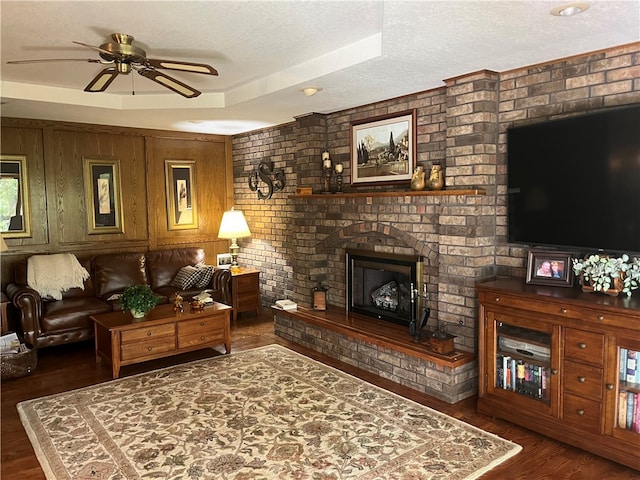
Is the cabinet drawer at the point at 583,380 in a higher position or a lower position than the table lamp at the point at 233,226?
lower

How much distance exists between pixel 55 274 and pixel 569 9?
16.8 feet

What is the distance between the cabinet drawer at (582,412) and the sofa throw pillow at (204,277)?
4.17 meters

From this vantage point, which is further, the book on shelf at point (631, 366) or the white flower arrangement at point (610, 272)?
the white flower arrangement at point (610, 272)

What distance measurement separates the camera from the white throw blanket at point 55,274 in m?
4.98

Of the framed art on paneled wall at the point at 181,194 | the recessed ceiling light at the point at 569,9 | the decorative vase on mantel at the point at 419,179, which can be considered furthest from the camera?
the framed art on paneled wall at the point at 181,194

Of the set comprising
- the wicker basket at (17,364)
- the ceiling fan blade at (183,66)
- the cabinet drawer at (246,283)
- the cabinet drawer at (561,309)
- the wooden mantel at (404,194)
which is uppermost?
the ceiling fan blade at (183,66)

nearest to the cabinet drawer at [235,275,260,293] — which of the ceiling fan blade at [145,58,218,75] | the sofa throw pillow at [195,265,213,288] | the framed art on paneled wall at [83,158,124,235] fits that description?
the sofa throw pillow at [195,265,213,288]

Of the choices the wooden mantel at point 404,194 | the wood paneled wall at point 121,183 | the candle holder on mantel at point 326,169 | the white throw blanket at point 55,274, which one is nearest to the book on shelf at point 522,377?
the wooden mantel at point 404,194

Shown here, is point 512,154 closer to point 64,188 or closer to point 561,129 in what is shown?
point 561,129

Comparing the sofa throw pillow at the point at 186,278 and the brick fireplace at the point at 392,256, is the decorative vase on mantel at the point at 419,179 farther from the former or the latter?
the sofa throw pillow at the point at 186,278

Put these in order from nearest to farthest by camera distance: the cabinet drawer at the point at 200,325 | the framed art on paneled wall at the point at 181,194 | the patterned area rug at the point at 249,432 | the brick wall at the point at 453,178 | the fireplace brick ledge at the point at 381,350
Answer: the patterned area rug at the point at 249,432, the brick wall at the point at 453,178, the fireplace brick ledge at the point at 381,350, the cabinet drawer at the point at 200,325, the framed art on paneled wall at the point at 181,194

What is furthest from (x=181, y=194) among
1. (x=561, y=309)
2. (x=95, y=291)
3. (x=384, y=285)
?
(x=561, y=309)

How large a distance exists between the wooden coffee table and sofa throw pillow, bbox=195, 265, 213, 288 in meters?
1.06

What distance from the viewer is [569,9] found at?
236cm
